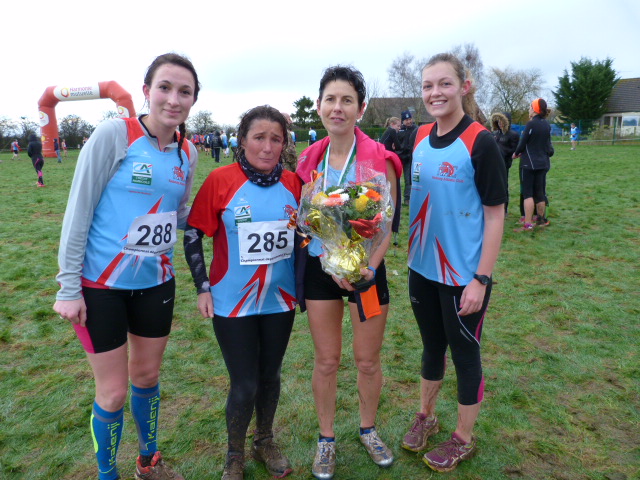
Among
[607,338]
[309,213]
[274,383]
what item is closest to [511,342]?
[607,338]

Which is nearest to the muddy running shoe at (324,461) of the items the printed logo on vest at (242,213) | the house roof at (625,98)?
the printed logo on vest at (242,213)

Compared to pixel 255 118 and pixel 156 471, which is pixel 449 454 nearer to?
pixel 156 471

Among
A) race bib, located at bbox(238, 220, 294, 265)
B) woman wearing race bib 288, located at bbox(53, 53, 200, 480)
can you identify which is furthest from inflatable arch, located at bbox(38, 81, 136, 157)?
race bib, located at bbox(238, 220, 294, 265)

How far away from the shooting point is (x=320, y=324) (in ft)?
8.09

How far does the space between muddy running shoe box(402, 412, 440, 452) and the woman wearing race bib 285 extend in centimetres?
107

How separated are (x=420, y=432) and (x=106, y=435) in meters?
1.84

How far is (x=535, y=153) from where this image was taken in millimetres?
7570

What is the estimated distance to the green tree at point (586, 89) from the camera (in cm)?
3875

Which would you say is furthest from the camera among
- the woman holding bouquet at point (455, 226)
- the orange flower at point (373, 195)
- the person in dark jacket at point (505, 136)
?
the person in dark jacket at point (505, 136)

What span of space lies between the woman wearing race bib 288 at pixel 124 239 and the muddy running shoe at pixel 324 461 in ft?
3.59

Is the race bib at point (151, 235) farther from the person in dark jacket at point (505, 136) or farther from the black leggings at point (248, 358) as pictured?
the person in dark jacket at point (505, 136)

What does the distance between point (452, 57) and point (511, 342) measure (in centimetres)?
282

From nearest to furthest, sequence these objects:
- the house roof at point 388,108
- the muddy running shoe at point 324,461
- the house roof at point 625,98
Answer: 1. the muddy running shoe at point 324,461
2. the house roof at point 625,98
3. the house roof at point 388,108

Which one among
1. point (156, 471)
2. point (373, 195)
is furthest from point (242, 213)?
point (156, 471)
